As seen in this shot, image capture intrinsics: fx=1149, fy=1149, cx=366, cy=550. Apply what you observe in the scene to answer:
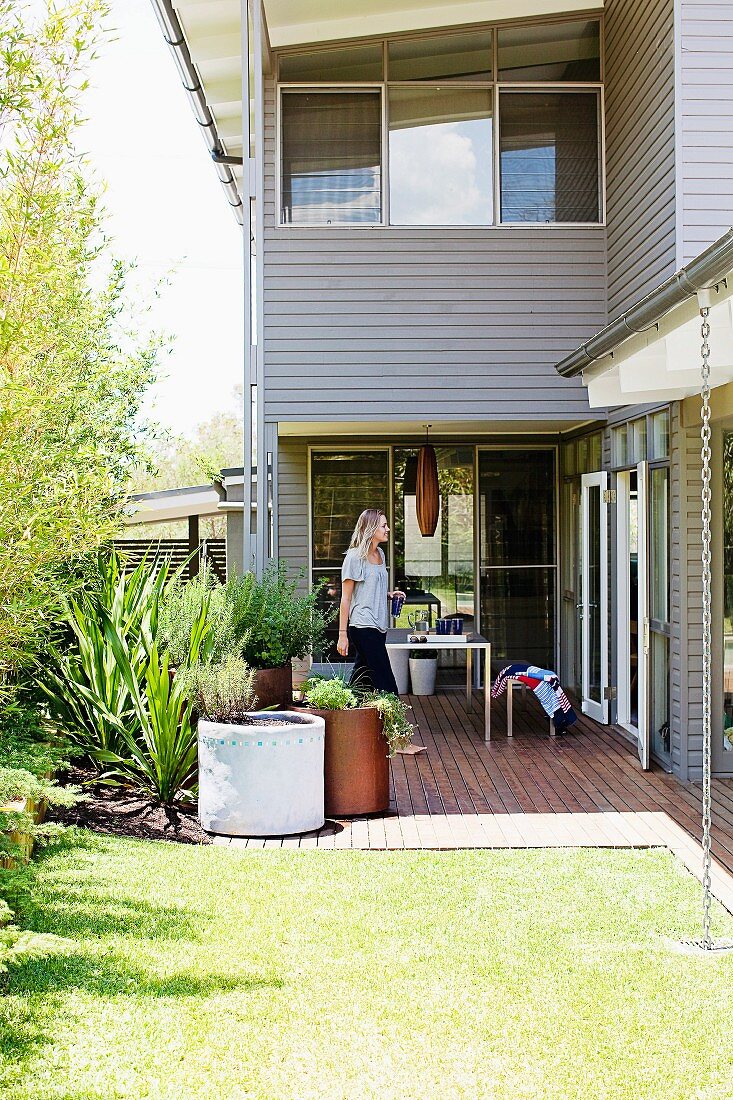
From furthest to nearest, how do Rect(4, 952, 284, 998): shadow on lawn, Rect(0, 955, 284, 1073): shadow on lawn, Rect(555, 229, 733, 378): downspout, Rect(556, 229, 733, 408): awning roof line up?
Rect(556, 229, 733, 408): awning roof
Rect(555, 229, 733, 378): downspout
Rect(4, 952, 284, 998): shadow on lawn
Rect(0, 955, 284, 1073): shadow on lawn

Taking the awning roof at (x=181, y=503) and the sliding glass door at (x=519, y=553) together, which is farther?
the awning roof at (x=181, y=503)

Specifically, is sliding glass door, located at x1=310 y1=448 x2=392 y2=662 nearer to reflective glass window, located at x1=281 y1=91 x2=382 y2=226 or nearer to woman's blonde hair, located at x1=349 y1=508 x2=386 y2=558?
reflective glass window, located at x1=281 y1=91 x2=382 y2=226

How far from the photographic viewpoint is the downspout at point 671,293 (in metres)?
4.15

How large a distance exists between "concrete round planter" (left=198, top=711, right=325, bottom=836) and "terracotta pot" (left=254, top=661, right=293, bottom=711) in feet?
2.07

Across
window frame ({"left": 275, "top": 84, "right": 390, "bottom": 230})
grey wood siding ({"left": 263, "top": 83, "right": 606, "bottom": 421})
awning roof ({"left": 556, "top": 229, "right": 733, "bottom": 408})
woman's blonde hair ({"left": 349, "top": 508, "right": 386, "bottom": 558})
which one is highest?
window frame ({"left": 275, "top": 84, "right": 390, "bottom": 230})

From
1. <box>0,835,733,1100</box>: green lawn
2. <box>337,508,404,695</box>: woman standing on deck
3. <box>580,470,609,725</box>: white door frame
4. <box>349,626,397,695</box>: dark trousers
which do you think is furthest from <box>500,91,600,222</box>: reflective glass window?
<box>0,835,733,1100</box>: green lawn

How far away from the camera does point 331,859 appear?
5363mm

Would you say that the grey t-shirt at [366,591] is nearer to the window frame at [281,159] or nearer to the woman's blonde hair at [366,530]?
the woman's blonde hair at [366,530]

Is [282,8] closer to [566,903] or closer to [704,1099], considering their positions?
[566,903]

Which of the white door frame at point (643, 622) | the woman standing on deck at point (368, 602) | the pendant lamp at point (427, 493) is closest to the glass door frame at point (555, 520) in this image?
the pendant lamp at point (427, 493)

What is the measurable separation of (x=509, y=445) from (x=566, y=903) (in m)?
7.13

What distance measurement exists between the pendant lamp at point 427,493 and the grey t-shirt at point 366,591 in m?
3.52

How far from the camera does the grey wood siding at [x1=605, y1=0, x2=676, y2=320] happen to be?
24.0ft

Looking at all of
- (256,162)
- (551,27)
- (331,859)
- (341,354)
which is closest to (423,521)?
(341,354)
